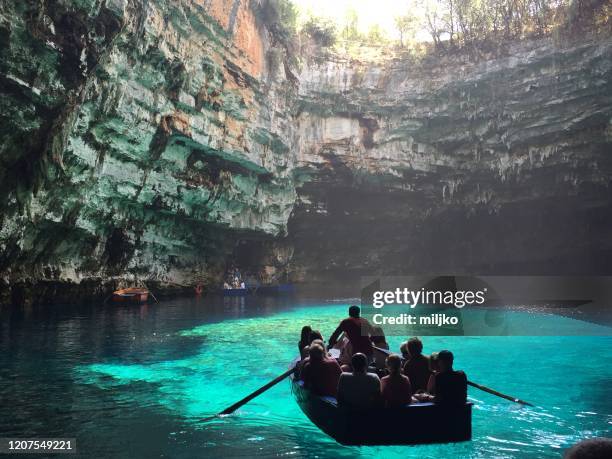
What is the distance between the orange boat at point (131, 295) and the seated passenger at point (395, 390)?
25.6 m

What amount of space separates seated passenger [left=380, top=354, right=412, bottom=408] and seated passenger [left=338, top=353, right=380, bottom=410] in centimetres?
19

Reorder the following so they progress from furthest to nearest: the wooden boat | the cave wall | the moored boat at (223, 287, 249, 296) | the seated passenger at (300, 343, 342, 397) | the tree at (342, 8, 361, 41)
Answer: the tree at (342, 8, 361, 41)
the moored boat at (223, 287, 249, 296)
the cave wall
the seated passenger at (300, 343, 342, 397)
the wooden boat

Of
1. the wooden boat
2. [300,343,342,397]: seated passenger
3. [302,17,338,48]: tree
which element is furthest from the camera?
[302,17,338,48]: tree

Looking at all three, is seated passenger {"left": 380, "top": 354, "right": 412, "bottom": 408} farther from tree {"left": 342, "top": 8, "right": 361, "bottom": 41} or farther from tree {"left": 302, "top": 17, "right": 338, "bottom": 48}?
tree {"left": 342, "top": 8, "right": 361, "bottom": 41}

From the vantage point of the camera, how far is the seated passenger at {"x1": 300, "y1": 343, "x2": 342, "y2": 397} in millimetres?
7578

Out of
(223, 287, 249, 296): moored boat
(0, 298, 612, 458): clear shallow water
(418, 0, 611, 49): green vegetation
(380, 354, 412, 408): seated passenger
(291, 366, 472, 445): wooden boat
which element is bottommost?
(0, 298, 612, 458): clear shallow water

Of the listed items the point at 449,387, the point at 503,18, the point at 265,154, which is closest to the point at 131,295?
the point at 265,154

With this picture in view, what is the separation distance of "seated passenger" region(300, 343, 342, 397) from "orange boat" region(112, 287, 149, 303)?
2411 centimetres

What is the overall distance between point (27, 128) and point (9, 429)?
1778 centimetres

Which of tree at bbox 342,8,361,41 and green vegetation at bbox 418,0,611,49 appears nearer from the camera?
green vegetation at bbox 418,0,611,49

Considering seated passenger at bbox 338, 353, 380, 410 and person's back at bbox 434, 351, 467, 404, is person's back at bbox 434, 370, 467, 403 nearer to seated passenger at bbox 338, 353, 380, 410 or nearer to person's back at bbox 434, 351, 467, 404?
person's back at bbox 434, 351, 467, 404

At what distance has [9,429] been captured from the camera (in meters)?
7.29

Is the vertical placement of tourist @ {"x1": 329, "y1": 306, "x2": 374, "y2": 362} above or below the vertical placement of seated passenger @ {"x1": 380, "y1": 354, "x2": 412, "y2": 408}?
above

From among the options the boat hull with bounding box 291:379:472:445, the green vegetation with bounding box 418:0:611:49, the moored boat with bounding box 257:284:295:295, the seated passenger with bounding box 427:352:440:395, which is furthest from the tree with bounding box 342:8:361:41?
the boat hull with bounding box 291:379:472:445
